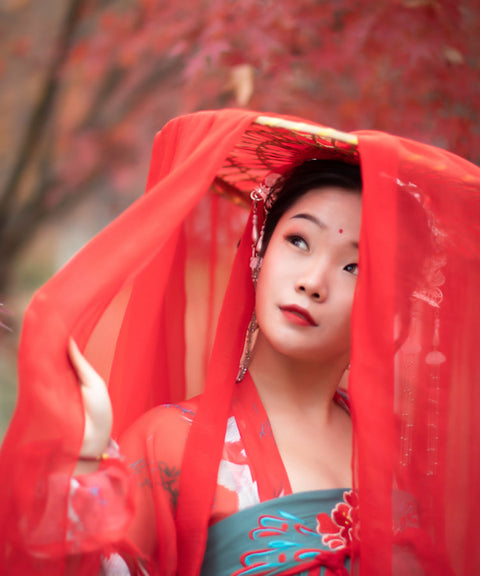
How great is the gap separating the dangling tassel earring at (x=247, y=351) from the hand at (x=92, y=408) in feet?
1.77

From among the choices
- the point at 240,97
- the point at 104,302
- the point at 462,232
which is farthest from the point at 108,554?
the point at 240,97

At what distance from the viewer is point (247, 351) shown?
58.8 inches

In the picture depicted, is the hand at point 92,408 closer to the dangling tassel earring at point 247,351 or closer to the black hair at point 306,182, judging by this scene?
the dangling tassel earring at point 247,351

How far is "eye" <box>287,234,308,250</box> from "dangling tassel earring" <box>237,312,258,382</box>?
0.23 metres

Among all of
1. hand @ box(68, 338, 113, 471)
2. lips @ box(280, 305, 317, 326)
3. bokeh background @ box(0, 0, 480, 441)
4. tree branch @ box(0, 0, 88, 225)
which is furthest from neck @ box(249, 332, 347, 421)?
tree branch @ box(0, 0, 88, 225)

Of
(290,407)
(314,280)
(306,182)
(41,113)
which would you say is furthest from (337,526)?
(41,113)

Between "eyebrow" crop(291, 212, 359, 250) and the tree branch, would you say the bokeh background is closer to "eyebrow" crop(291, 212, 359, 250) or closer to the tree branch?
the tree branch

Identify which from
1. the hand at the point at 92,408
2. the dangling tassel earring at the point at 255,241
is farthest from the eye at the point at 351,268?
the hand at the point at 92,408

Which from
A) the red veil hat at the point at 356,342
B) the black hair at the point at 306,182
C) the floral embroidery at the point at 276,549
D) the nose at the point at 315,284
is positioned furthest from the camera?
the black hair at the point at 306,182

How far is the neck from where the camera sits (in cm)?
145

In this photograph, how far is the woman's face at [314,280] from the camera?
1.31m

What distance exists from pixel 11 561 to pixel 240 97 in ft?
5.74

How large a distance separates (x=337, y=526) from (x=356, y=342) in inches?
18.2

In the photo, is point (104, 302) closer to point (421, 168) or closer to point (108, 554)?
point (108, 554)
